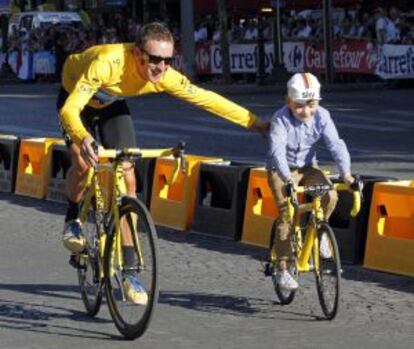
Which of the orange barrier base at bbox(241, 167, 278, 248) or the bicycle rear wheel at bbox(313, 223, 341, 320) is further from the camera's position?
the orange barrier base at bbox(241, 167, 278, 248)

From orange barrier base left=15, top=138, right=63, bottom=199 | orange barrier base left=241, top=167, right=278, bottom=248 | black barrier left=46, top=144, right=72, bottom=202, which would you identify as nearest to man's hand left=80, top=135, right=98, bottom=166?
orange barrier base left=241, top=167, right=278, bottom=248

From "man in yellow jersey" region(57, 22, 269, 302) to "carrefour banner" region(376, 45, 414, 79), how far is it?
2256cm

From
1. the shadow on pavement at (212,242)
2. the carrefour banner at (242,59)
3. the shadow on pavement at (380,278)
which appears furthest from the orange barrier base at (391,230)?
the carrefour banner at (242,59)

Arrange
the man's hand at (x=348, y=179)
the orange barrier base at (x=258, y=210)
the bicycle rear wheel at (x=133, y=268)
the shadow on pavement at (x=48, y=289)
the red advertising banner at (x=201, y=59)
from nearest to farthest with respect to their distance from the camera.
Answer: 1. the bicycle rear wheel at (x=133, y=268)
2. the man's hand at (x=348, y=179)
3. the shadow on pavement at (x=48, y=289)
4. the orange barrier base at (x=258, y=210)
5. the red advertising banner at (x=201, y=59)

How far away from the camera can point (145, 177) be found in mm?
13133

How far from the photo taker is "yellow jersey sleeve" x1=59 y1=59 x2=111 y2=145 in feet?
25.7

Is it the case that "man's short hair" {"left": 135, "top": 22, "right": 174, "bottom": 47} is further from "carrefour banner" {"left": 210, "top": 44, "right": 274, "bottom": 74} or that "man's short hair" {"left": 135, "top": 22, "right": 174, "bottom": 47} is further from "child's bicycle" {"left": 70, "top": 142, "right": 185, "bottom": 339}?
"carrefour banner" {"left": 210, "top": 44, "right": 274, "bottom": 74}

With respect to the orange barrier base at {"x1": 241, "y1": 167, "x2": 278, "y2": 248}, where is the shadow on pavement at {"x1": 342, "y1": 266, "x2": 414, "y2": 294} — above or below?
below

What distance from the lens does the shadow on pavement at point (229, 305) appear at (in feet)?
27.7

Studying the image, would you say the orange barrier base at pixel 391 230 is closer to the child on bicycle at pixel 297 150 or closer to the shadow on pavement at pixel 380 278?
the shadow on pavement at pixel 380 278

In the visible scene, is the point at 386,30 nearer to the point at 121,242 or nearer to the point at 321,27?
the point at 321,27

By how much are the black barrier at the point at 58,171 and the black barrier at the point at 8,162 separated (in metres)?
0.87

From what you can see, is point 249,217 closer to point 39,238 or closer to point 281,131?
point 39,238

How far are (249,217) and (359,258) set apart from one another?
4.88 ft
